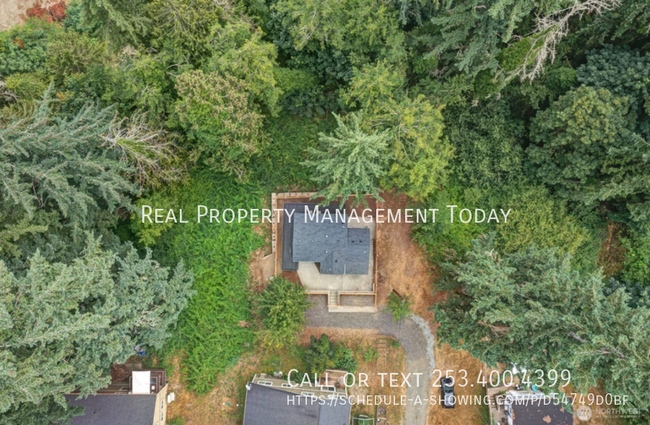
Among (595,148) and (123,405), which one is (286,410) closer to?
(123,405)

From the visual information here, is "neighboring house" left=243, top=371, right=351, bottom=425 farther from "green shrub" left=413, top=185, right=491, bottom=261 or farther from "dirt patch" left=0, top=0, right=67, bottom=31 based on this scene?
"dirt patch" left=0, top=0, right=67, bottom=31

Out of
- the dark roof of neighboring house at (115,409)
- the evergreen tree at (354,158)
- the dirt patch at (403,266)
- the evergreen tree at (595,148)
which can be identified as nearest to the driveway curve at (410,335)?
the dirt patch at (403,266)

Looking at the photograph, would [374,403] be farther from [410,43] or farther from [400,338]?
[410,43]

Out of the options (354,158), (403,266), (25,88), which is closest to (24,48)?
(25,88)

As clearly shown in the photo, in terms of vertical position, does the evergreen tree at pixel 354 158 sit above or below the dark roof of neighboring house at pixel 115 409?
above

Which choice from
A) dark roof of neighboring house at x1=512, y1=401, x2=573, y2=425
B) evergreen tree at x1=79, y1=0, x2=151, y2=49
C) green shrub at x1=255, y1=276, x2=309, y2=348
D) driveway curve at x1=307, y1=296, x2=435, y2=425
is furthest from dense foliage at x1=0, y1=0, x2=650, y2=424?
dark roof of neighboring house at x1=512, y1=401, x2=573, y2=425

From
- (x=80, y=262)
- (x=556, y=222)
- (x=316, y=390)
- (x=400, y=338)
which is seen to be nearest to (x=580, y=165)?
(x=556, y=222)

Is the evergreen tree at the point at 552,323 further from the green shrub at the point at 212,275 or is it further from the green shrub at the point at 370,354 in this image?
the green shrub at the point at 212,275
